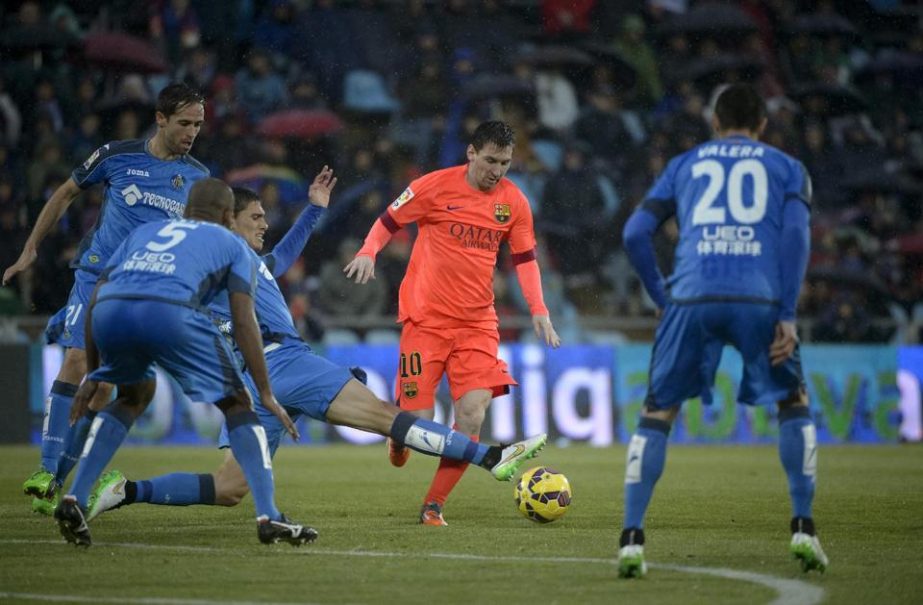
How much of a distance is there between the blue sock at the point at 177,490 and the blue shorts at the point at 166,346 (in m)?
1.19

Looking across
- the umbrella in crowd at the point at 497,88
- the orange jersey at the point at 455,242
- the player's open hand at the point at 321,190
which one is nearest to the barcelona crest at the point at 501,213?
the orange jersey at the point at 455,242

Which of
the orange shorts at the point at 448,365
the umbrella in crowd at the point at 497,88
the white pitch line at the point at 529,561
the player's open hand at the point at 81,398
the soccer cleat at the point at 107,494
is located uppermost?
the umbrella in crowd at the point at 497,88

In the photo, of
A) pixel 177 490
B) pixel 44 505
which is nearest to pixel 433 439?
pixel 177 490

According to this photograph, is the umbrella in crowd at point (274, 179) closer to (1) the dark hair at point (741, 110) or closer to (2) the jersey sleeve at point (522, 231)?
(2) the jersey sleeve at point (522, 231)

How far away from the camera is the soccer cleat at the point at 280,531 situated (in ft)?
23.2

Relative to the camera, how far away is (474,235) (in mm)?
9734

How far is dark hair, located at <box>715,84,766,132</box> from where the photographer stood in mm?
6750

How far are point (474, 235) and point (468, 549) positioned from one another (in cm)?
274

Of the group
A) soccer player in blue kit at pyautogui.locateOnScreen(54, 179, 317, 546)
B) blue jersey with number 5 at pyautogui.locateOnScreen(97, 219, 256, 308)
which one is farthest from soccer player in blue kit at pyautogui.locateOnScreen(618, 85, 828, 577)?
blue jersey with number 5 at pyautogui.locateOnScreen(97, 219, 256, 308)

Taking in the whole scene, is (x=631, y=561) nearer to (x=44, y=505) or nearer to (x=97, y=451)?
(x=97, y=451)

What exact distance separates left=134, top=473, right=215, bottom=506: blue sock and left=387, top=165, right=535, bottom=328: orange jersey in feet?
6.12

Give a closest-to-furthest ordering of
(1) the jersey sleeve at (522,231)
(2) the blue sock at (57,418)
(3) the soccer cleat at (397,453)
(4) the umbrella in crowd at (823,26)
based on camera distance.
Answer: (3) the soccer cleat at (397,453), (2) the blue sock at (57,418), (1) the jersey sleeve at (522,231), (4) the umbrella in crowd at (823,26)

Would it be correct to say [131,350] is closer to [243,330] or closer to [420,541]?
[243,330]

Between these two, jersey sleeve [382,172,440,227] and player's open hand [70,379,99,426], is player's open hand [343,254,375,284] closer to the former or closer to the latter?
jersey sleeve [382,172,440,227]
